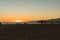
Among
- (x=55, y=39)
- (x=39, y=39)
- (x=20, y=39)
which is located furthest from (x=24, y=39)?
(x=55, y=39)

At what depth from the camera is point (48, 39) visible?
35.4 ft

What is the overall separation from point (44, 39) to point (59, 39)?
897mm

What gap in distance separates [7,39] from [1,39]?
0.36 meters

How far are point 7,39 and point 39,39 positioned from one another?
1.93 m

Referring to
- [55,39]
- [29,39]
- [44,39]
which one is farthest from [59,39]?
[29,39]

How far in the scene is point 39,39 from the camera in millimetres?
10852

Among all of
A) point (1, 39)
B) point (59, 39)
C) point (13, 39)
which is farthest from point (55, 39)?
point (1, 39)

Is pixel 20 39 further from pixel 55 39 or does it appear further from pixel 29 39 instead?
pixel 55 39

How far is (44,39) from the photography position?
10.8 m

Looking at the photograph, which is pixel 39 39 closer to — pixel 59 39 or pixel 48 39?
pixel 48 39

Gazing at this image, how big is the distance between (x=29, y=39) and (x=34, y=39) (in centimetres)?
30

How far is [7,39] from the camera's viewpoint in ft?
35.7

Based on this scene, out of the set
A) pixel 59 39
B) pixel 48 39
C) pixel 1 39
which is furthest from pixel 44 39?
pixel 1 39

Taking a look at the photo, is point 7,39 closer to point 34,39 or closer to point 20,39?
point 20,39
